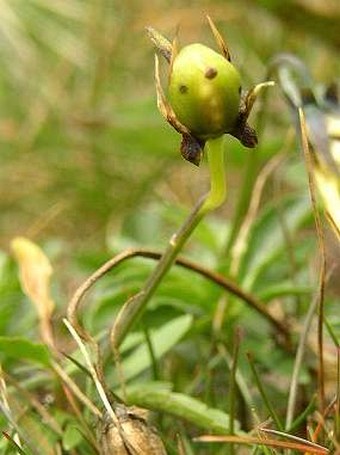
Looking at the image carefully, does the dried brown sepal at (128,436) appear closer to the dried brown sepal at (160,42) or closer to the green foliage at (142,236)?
the green foliage at (142,236)

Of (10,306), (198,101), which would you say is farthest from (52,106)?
(198,101)

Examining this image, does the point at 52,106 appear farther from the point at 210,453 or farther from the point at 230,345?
the point at 210,453

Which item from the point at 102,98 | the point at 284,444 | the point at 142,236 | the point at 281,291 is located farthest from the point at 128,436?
the point at 102,98

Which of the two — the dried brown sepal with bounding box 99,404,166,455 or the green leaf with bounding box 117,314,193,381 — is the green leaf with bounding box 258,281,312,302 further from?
the dried brown sepal with bounding box 99,404,166,455

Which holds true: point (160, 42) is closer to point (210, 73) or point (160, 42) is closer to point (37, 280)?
point (210, 73)

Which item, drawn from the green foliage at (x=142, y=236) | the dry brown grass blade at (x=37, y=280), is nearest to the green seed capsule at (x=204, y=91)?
the green foliage at (x=142, y=236)

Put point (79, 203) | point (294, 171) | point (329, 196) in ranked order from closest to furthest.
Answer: point (329, 196)
point (294, 171)
point (79, 203)

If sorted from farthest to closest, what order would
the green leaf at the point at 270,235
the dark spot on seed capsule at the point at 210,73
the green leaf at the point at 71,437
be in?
the green leaf at the point at 270,235, the green leaf at the point at 71,437, the dark spot on seed capsule at the point at 210,73
